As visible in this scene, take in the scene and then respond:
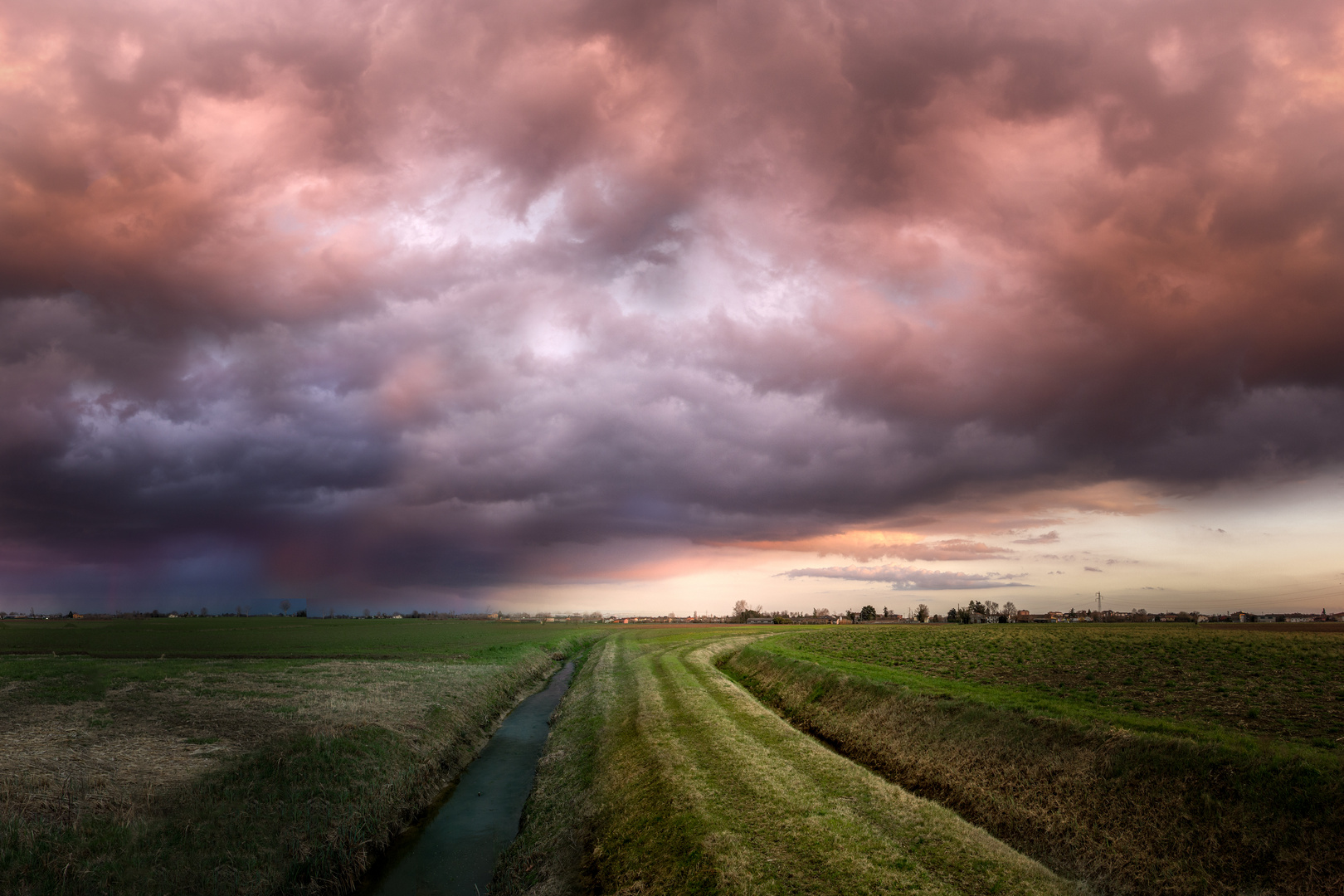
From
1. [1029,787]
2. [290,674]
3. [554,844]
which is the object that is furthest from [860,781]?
[290,674]

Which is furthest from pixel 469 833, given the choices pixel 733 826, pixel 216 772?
pixel 733 826

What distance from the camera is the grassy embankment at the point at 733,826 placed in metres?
13.3

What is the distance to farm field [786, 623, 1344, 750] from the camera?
69.3ft

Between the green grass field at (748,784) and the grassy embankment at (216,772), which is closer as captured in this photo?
the green grass field at (748,784)

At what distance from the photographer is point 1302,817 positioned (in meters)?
13.0

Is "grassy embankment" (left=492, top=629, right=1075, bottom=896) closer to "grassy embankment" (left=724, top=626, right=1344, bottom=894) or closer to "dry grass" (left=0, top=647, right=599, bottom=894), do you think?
"grassy embankment" (left=724, top=626, right=1344, bottom=894)

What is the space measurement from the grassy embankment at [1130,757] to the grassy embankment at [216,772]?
1831 cm

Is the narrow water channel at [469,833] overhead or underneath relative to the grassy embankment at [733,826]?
underneath

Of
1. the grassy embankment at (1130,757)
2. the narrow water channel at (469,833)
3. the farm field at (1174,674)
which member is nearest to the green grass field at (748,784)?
the grassy embankment at (1130,757)

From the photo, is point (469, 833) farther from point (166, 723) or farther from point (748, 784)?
point (166, 723)

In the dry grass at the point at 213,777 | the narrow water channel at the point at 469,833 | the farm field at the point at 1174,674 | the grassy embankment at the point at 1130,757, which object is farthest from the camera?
the farm field at the point at 1174,674

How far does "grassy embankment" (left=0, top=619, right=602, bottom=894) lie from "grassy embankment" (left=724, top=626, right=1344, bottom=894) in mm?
18309

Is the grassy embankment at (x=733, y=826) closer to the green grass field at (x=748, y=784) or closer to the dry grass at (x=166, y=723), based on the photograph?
the green grass field at (x=748, y=784)

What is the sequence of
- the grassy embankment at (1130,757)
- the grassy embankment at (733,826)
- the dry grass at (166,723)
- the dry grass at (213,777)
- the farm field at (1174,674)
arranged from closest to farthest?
the grassy embankment at (1130,757), the grassy embankment at (733,826), the dry grass at (213,777), the dry grass at (166,723), the farm field at (1174,674)
